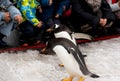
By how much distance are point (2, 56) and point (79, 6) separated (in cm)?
91

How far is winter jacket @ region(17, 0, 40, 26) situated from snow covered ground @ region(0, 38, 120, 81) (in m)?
0.28

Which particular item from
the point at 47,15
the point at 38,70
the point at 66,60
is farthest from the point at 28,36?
the point at 66,60

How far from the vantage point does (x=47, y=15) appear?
3496mm

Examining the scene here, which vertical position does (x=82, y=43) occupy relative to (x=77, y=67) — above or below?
below

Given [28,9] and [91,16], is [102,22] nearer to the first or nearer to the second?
[91,16]

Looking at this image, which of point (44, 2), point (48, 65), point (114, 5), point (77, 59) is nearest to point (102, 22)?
point (114, 5)

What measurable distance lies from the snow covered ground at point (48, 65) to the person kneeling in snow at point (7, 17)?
218 millimetres

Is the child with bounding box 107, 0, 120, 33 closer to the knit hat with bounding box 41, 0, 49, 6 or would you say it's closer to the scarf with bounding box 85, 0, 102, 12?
the scarf with bounding box 85, 0, 102, 12

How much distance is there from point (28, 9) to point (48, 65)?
0.54 meters

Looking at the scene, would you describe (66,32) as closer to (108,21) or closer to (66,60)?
(66,60)

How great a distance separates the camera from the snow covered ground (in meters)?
2.89

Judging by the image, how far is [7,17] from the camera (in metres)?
3.19

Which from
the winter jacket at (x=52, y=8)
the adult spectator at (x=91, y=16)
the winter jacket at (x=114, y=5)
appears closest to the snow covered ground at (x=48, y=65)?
the adult spectator at (x=91, y=16)

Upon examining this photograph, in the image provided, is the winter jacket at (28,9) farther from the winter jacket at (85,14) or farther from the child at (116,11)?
the child at (116,11)
